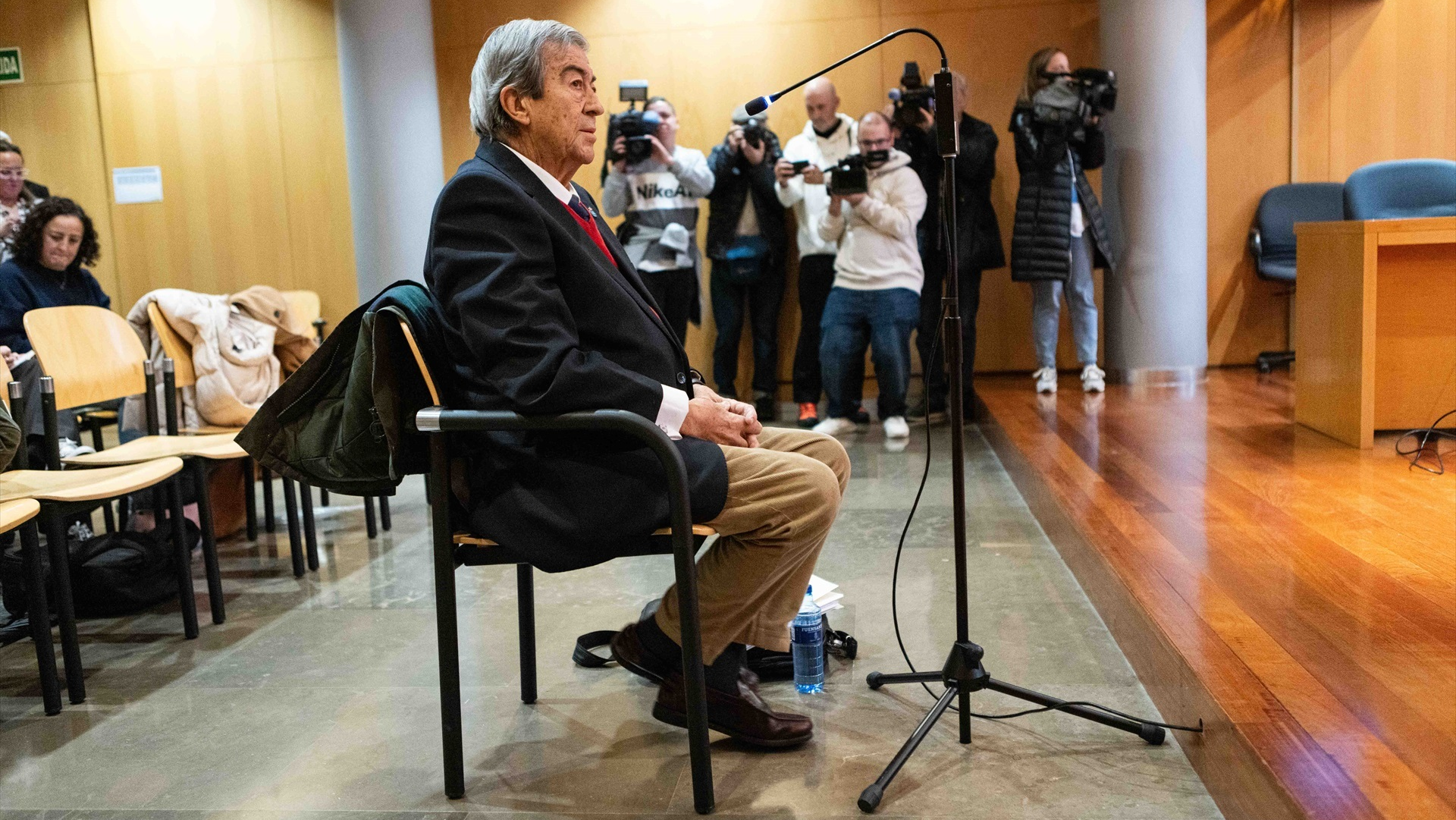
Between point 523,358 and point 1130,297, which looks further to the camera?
point 1130,297

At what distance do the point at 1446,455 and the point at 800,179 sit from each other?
2.96 m

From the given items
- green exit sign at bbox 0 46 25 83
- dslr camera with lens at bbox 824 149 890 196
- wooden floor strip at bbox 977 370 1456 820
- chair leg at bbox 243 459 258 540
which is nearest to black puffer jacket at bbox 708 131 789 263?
dslr camera with lens at bbox 824 149 890 196

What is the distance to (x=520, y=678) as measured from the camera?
2.40m

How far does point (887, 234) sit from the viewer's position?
Result: 198 inches

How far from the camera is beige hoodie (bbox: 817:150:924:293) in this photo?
5.03 m

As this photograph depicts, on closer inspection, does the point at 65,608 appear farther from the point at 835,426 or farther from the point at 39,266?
the point at 835,426

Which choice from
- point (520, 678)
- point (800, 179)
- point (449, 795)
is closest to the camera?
point (449, 795)

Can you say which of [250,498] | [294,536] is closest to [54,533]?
[294,536]

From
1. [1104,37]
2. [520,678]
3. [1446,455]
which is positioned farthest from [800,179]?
[520,678]

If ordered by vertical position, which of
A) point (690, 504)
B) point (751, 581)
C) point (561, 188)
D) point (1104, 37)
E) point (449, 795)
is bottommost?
point (449, 795)

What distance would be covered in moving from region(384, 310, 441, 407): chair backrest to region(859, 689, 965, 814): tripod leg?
2.94ft

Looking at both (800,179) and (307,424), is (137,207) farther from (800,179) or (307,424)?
(307,424)

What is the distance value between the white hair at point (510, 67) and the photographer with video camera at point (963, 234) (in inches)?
135

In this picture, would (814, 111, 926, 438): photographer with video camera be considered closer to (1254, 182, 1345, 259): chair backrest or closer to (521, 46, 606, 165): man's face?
(1254, 182, 1345, 259): chair backrest
